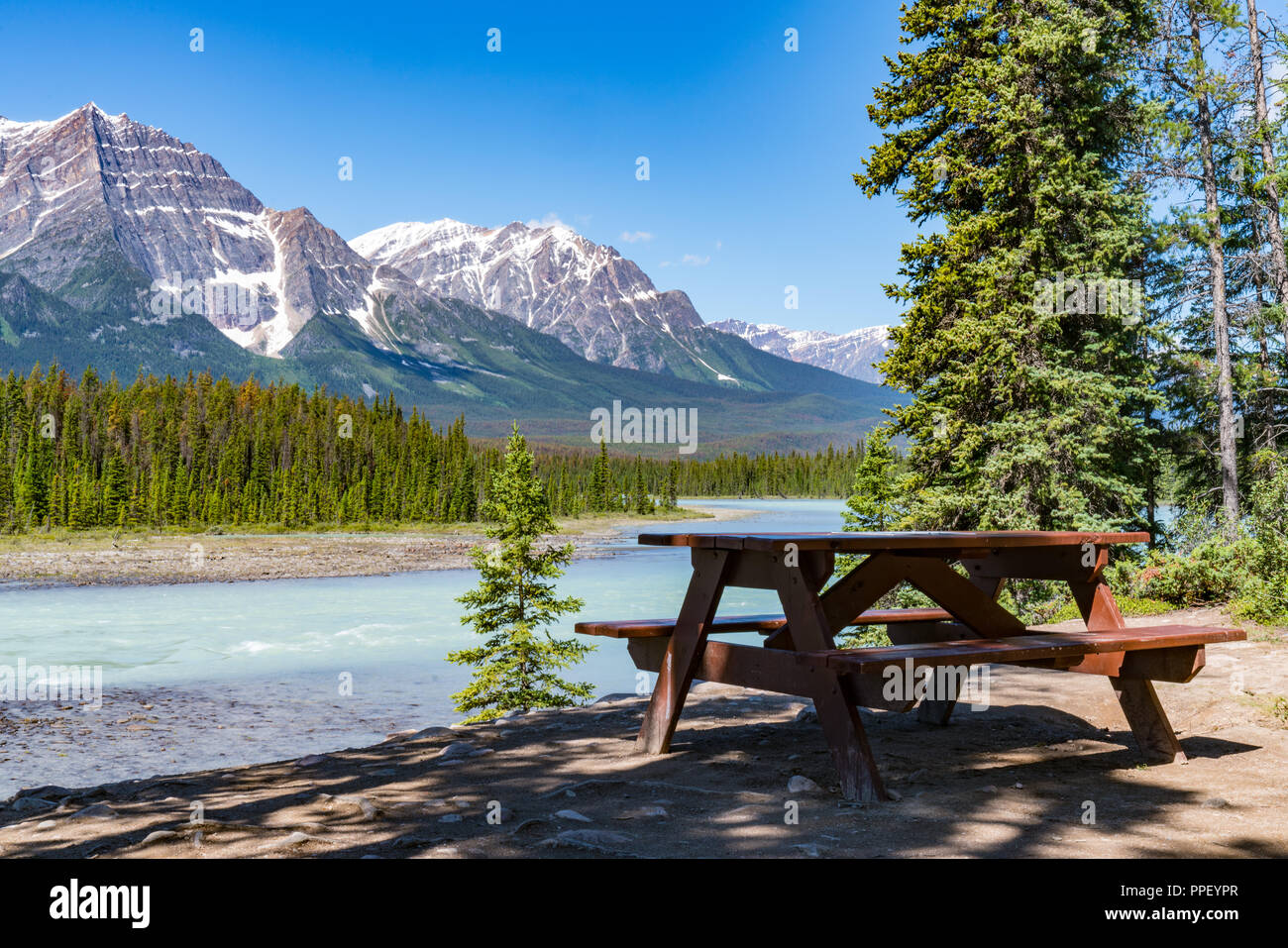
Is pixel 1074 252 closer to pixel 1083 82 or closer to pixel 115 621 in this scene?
pixel 1083 82

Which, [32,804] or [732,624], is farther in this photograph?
[732,624]

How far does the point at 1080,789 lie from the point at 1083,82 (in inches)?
607

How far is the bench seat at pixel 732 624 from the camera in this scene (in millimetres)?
6660

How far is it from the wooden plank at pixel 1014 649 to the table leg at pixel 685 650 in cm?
96

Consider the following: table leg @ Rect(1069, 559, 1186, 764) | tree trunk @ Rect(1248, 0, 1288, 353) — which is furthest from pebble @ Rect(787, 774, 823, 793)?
tree trunk @ Rect(1248, 0, 1288, 353)

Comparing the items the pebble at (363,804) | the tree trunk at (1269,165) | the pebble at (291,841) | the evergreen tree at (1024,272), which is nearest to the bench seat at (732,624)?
the pebble at (363,804)

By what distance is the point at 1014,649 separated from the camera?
5355 millimetres

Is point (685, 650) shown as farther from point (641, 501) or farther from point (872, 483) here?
point (641, 501)

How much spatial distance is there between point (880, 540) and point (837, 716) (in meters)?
0.98

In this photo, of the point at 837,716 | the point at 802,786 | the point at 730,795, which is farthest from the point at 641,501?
the point at 837,716

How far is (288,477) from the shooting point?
330 feet

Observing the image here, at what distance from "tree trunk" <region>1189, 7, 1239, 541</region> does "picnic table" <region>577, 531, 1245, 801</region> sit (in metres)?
11.0

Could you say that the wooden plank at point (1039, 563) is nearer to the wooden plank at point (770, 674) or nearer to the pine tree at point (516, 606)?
the wooden plank at point (770, 674)
